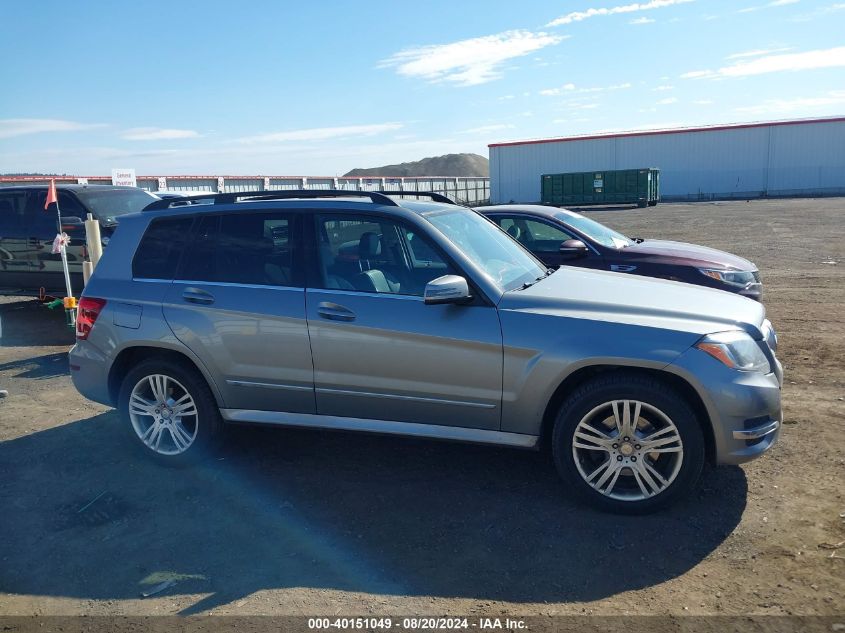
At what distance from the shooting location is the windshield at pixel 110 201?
1051cm

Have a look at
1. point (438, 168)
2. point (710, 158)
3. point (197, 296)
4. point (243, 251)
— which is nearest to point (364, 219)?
point (243, 251)

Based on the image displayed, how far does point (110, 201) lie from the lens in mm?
10797

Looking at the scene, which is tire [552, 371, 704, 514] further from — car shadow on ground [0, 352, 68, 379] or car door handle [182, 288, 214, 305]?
car shadow on ground [0, 352, 68, 379]

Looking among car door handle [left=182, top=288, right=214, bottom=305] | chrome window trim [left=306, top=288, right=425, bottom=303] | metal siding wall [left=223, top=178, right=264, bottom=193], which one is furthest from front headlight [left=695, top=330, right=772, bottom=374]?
metal siding wall [left=223, top=178, right=264, bottom=193]

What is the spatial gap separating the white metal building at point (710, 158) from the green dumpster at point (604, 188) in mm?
9190

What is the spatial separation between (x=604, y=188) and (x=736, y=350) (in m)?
44.0

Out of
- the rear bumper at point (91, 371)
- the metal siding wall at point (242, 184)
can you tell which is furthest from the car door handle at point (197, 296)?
the metal siding wall at point (242, 184)

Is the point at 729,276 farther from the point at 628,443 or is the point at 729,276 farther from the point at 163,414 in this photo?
the point at 163,414

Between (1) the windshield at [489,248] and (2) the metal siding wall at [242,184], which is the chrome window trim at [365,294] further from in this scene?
(2) the metal siding wall at [242,184]

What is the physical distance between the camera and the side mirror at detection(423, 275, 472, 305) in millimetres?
Answer: 4078

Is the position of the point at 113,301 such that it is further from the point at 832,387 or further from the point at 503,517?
the point at 832,387

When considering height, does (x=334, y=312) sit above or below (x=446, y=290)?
below

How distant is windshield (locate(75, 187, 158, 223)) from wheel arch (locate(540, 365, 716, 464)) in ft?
27.7

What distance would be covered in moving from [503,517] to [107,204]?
29.3ft
